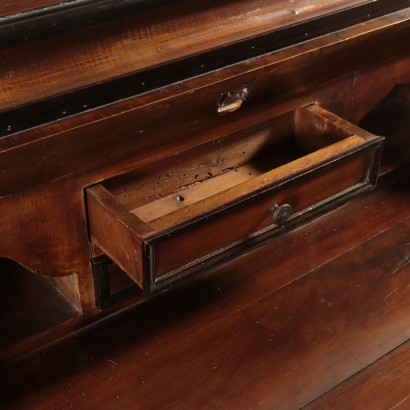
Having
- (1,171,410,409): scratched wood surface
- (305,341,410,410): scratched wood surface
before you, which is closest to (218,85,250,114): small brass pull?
(1,171,410,409): scratched wood surface

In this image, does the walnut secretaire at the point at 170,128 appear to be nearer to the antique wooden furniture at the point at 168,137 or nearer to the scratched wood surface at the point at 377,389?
the antique wooden furniture at the point at 168,137

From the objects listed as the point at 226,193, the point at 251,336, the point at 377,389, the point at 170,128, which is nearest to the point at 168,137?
the point at 170,128

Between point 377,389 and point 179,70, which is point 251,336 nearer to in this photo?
point 377,389

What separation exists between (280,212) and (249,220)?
0.06 m

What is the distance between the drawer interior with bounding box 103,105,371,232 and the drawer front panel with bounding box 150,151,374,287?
32mm

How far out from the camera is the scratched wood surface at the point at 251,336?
1.29 meters

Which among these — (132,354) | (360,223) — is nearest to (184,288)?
(132,354)

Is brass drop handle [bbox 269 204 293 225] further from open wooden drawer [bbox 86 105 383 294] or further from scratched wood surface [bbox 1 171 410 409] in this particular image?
scratched wood surface [bbox 1 171 410 409]

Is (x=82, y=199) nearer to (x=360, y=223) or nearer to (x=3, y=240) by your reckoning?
(x=3, y=240)

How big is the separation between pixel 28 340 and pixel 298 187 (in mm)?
510

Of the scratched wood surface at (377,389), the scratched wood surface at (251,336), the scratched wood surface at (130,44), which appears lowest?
the scratched wood surface at (377,389)

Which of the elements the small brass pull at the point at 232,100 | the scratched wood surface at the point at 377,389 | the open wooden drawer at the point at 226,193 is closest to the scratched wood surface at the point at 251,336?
the scratched wood surface at the point at 377,389

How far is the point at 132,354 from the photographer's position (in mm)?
1358

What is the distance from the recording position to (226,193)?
118 centimetres
